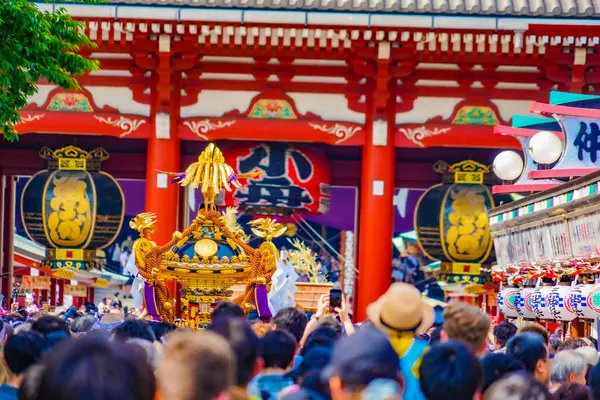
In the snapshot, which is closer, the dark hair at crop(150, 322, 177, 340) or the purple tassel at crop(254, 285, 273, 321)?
the dark hair at crop(150, 322, 177, 340)

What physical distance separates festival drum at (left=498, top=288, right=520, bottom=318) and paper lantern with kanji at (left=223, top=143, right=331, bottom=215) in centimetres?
482

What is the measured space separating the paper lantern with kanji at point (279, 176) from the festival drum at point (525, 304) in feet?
18.6

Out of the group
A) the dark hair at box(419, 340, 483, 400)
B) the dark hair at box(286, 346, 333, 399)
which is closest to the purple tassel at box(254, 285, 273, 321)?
the dark hair at box(286, 346, 333, 399)

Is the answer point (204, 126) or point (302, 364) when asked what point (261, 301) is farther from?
point (302, 364)

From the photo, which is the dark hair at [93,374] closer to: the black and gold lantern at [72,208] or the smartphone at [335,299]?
the smartphone at [335,299]

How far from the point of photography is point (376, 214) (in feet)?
61.2

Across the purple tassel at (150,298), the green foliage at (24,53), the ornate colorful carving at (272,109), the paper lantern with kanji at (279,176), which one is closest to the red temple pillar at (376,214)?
the ornate colorful carving at (272,109)

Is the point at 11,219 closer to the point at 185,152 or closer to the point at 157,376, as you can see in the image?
the point at 185,152

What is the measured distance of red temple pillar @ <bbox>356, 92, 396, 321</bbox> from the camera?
18.6 meters

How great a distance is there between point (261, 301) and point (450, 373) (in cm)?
796

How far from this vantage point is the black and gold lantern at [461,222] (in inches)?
791

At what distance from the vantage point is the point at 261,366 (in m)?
6.72

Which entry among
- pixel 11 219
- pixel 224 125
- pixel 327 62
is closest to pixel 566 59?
pixel 327 62

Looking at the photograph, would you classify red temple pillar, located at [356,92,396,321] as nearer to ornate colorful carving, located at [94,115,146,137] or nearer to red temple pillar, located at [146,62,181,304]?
red temple pillar, located at [146,62,181,304]
